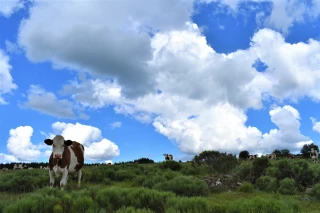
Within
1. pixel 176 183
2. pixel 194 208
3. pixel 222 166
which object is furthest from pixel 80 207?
pixel 222 166

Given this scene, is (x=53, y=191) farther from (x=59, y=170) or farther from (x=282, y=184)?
(x=282, y=184)

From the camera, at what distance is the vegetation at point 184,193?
845 cm

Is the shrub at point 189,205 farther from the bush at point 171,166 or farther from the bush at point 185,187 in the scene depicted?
the bush at point 171,166

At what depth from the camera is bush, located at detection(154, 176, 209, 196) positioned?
13000mm

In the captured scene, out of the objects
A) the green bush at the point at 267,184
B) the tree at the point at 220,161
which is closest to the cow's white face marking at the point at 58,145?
the green bush at the point at 267,184

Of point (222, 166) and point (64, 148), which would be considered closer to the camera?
point (64, 148)

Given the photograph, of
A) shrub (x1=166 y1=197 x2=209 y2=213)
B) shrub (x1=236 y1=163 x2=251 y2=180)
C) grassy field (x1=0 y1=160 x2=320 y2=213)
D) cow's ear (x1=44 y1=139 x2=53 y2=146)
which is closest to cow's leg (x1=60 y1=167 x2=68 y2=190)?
grassy field (x1=0 y1=160 x2=320 y2=213)

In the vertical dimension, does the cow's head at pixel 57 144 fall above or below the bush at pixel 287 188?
above

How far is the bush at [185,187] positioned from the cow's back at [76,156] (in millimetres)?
4617

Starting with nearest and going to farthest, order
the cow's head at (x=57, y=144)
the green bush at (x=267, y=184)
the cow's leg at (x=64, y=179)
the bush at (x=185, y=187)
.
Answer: the bush at (x=185, y=187)
the cow's leg at (x=64, y=179)
the cow's head at (x=57, y=144)
the green bush at (x=267, y=184)

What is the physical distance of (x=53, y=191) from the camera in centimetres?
1038

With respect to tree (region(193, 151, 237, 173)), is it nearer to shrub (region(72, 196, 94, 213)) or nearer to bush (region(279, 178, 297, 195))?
bush (region(279, 178, 297, 195))

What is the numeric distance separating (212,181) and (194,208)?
973cm

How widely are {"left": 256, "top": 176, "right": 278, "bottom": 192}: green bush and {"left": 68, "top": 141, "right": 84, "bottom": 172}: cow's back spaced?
958cm
